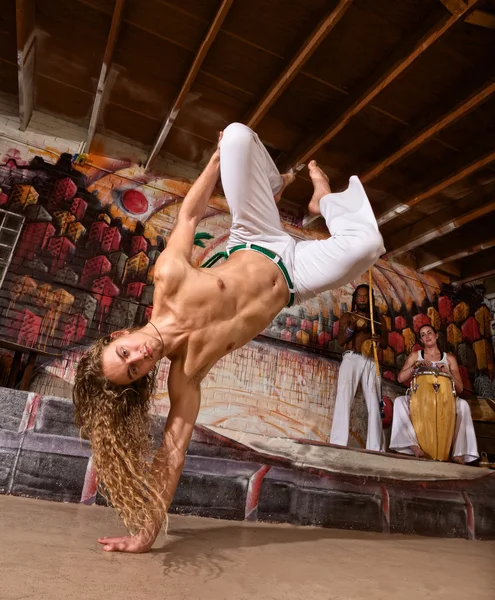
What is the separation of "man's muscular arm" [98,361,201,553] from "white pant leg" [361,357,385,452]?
382 cm

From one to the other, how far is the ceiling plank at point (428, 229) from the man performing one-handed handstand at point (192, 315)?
4.20m

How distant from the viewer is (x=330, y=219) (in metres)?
2.14

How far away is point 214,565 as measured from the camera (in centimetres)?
127

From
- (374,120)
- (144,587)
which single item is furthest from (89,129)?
(144,587)

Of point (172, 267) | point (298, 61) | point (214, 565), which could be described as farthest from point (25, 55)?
point (214, 565)

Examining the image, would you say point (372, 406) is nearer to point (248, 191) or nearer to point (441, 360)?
point (441, 360)

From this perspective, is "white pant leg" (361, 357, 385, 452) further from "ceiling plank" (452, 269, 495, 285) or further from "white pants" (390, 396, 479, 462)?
"ceiling plank" (452, 269, 495, 285)

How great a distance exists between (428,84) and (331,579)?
4426 millimetres

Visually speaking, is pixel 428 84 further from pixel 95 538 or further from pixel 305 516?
pixel 95 538

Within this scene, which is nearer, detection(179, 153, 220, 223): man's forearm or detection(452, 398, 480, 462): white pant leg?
detection(179, 153, 220, 223): man's forearm

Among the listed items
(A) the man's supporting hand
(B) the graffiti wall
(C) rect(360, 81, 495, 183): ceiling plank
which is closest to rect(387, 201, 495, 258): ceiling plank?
(B) the graffiti wall

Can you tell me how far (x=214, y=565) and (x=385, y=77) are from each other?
4158 mm

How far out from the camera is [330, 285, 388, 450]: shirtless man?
500cm

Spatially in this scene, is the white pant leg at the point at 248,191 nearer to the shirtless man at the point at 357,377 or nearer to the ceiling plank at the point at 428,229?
the shirtless man at the point at 357,377
